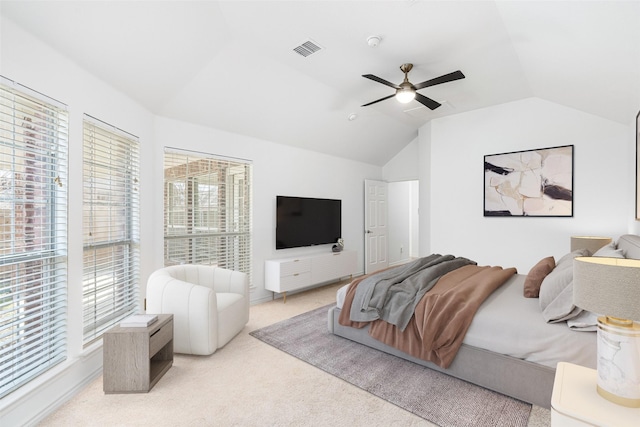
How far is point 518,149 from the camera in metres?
4.36

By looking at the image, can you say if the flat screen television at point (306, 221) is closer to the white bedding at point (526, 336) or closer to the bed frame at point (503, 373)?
the bed frame at point (503, 373)

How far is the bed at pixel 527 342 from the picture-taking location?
1.96 metres

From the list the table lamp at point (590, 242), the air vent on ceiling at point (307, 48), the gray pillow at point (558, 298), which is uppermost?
the air vent on ceiling at point (307, 48)

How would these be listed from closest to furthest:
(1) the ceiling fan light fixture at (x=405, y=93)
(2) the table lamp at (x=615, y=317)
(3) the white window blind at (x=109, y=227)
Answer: (2) the table lamp at (x=615, y=317) → (3) the white window blind at (x=109, y=227) → (1) the ceiling fan light fixture at (x=405, y=93)

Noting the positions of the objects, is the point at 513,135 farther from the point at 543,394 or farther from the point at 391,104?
the point at 543,394

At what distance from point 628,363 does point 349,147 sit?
4.78 m

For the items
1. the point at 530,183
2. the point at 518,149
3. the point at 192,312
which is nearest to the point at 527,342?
the point at 192,312

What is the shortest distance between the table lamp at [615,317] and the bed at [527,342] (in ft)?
2.57

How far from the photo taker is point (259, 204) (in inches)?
179

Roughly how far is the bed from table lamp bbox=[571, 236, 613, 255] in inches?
42.4

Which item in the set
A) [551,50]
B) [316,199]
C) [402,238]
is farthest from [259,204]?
[402,238]

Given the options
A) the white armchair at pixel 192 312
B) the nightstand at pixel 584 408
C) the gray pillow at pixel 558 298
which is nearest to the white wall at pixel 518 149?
the gray pillow at pixel 558 298

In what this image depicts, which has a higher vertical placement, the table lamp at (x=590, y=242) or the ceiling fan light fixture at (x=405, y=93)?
the ceiling fan light fixture at (x=405, y=93)

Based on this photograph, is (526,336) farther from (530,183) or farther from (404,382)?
(530,183)
